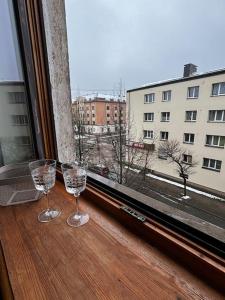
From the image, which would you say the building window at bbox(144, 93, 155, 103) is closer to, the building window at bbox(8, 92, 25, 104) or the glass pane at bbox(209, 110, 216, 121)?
the glass pane at bbox(209, 110, 216, 121)

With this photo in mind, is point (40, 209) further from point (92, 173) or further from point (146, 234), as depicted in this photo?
point (146, 234)

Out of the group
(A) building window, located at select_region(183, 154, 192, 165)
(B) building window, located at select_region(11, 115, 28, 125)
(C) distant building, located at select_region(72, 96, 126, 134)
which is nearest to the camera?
(A) building window, located at select_region(183, 154, 192, 165)

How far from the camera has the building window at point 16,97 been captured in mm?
Answer: 1132

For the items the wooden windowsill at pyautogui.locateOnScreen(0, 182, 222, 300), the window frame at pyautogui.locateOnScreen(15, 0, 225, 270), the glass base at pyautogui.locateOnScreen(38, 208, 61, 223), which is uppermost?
the window frame at pyautogui.locateOnScreen(15, 0, 225, 270)

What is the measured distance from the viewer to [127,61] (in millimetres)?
800

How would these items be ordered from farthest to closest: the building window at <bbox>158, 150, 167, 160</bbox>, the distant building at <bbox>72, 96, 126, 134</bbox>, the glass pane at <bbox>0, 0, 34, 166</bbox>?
the glass pane at <bbox>0, 0, 34, 166</bbox> → the distant building at <bbox>72, 96, 126, 134</bbox> → the building window at <bbox>158, 150, 167, 160</bbox>

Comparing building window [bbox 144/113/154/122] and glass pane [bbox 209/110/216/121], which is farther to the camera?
building window [bbox 144/113/154/122]

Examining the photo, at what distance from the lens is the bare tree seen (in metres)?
0.61

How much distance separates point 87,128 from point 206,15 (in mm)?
737

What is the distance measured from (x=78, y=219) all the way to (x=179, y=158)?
408mm

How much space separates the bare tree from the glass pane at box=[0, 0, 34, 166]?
2.87 feet

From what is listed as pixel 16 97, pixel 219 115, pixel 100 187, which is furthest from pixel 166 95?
pixel 16 97

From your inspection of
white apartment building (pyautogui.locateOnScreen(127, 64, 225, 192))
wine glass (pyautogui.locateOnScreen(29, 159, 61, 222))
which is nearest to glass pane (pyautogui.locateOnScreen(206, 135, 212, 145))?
white apartment building (pyautogui.locateOnScreen(127, 64, 225, 192))

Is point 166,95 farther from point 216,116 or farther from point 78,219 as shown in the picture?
point 78,219
